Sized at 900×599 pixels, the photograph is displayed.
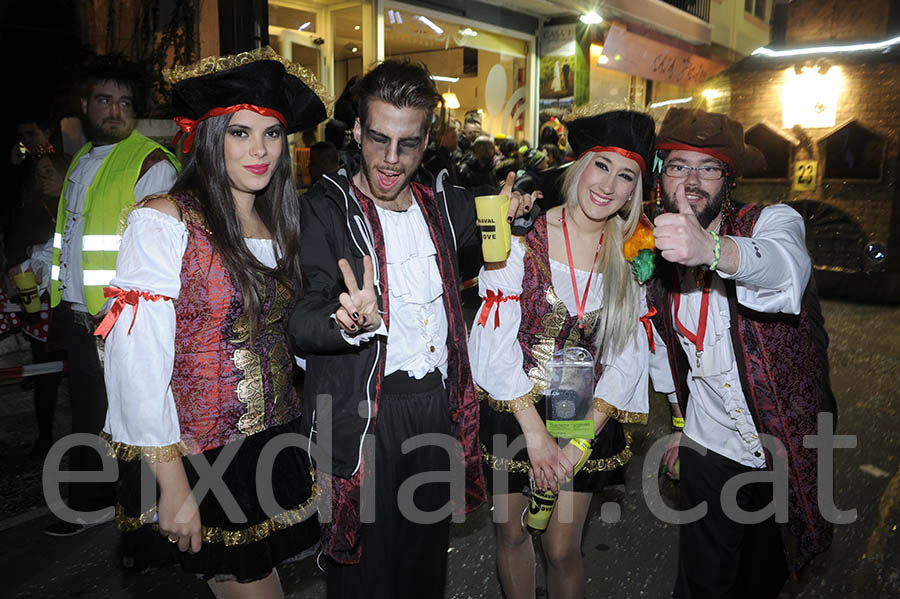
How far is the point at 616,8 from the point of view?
14367 mm

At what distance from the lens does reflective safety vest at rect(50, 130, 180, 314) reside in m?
3.35

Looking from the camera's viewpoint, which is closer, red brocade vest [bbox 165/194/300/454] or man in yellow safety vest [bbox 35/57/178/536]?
red brocade vest [bbox 165/194/300/454]

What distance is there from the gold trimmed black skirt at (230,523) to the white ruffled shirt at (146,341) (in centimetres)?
14

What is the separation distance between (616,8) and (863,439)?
11.9 m

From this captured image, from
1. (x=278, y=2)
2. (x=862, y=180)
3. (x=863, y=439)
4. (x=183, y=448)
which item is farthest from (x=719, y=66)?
(x=183, y=448)

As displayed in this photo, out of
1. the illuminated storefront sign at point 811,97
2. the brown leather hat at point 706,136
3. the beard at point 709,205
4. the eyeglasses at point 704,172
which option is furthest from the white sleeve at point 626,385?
the illuminated storefront sign at point 811,97

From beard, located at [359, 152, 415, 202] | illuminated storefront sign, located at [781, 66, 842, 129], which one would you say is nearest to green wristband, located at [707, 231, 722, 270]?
beard, located at [359, 152, 415, 202]

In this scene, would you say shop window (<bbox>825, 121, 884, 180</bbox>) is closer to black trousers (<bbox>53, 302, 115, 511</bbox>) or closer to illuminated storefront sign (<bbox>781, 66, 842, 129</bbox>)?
illuminated storefront sign (<bbox>781, 66, 842, 129</bbox>)

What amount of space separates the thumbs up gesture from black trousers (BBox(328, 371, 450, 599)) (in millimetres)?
888

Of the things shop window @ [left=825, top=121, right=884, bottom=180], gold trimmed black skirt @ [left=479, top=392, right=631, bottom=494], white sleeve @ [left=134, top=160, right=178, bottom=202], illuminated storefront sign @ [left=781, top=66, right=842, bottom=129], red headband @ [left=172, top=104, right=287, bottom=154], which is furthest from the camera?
illuminated storefront sign @ [left=781, top=66, right=842, bottom=129]

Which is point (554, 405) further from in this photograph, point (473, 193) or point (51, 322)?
point (51, 322)

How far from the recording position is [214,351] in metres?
2.03

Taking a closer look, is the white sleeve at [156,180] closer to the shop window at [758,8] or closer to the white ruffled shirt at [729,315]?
the white ruffled shirt at [729,315]

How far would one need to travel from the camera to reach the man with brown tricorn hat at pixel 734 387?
2.42 metres
